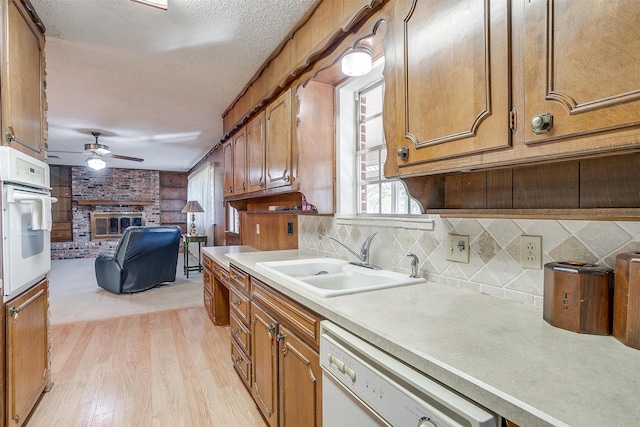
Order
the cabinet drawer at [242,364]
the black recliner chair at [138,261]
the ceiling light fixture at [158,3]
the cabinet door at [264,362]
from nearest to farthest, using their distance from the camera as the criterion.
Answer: the cabinet door at [264,362]
the ceiling light fixture at [158,3]
the cabinet drawer at [242,364]
the black recliner chair at [138,261]

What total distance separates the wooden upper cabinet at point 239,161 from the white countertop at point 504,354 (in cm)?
215

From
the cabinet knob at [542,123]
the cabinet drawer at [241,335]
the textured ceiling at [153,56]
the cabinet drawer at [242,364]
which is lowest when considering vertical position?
the cabinet drawer at [242,364]

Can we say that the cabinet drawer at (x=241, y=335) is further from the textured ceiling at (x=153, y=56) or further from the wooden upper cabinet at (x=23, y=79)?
the textured ceiling at (x=153, y=56)

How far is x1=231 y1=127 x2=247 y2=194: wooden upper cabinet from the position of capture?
10.1 feet

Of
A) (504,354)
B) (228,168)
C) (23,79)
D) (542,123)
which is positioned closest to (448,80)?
(542,123)

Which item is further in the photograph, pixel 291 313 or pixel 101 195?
pixel 101 195

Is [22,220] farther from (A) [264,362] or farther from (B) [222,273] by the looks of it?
(A) [264,362]

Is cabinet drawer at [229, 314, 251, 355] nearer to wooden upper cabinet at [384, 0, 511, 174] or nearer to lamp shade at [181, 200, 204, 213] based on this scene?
wooden upper cabinet at [384, 0, 511, 174]

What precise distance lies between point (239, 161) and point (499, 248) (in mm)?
2656

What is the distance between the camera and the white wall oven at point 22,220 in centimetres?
147

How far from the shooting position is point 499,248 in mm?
1169

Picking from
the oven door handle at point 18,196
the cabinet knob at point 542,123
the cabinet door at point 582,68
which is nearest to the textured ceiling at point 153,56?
the oven door handle at point 18,196

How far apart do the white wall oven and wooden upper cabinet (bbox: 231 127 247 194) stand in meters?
1.48

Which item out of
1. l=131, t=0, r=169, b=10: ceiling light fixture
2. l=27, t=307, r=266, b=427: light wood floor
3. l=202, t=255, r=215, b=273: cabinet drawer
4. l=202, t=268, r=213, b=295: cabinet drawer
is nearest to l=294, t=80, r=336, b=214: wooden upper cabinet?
l=131, t=0, r=169, b=10: ceiling light fixture
